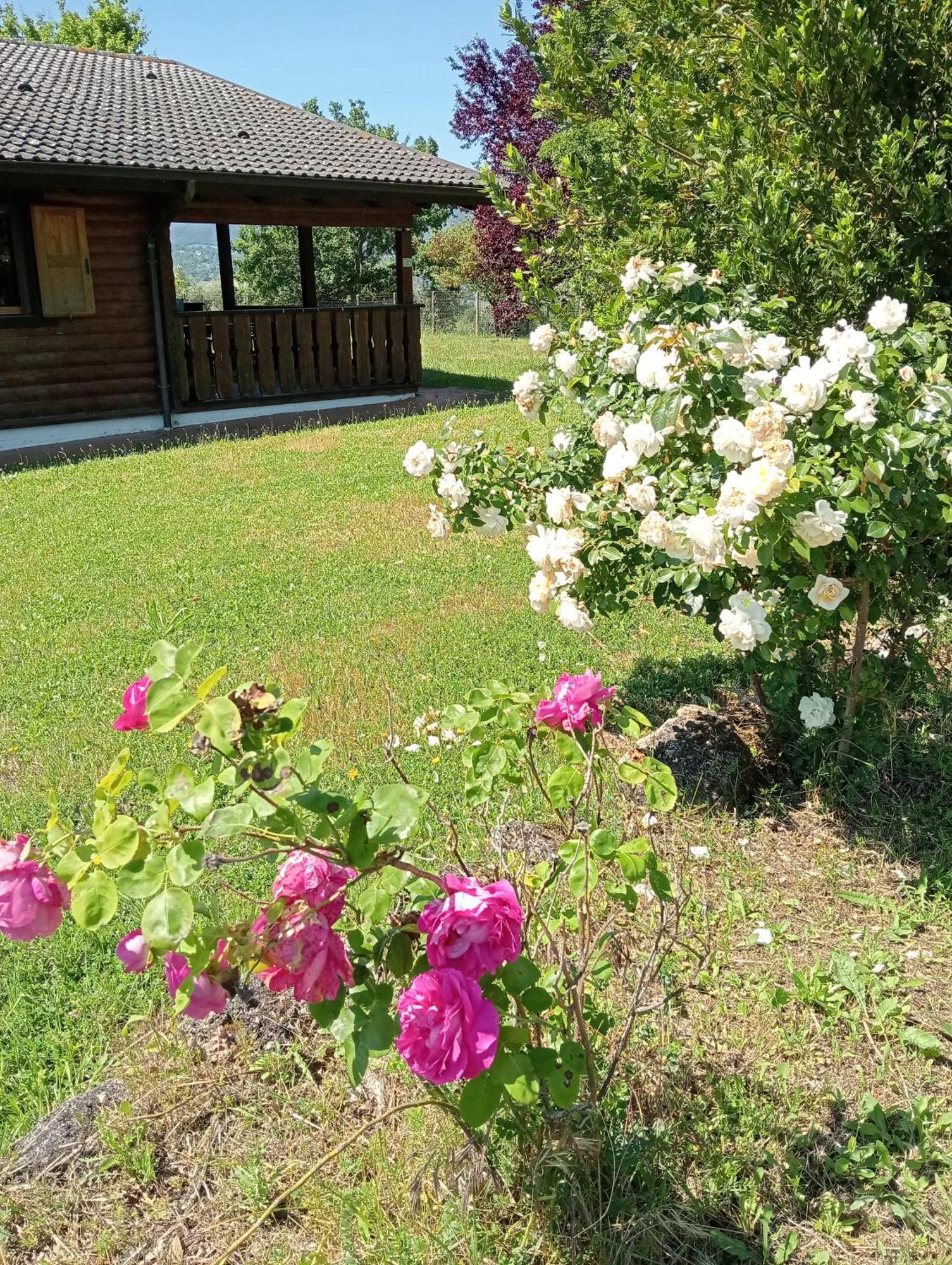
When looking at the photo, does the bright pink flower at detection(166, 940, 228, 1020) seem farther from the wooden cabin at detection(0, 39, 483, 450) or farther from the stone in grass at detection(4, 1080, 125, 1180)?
the wooden cabin at detection(0, 39, 483, 450)

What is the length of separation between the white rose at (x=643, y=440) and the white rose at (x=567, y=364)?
807 mm

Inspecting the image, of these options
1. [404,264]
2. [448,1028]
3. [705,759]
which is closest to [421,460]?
[705,759]

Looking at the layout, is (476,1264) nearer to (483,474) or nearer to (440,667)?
(483,474)

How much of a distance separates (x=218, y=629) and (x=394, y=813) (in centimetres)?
448

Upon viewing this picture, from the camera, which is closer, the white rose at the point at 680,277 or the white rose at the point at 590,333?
the white rose at the point at 680,277

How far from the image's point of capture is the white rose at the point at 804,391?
8.93 ft

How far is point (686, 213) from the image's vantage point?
416cm

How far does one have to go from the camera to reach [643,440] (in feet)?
9.82

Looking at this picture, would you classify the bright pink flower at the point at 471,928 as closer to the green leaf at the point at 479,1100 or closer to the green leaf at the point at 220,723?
the green leaf at the point at 479,1100

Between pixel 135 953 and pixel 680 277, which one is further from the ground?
pixel 680 277

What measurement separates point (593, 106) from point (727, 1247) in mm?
4102

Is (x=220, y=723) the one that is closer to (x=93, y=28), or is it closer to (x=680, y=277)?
(x=680, y=277)

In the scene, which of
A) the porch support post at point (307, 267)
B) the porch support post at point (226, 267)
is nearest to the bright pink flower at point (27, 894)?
the porch support post at point (307, 267)

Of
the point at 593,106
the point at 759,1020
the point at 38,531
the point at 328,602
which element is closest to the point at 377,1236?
the point at 759,1020
